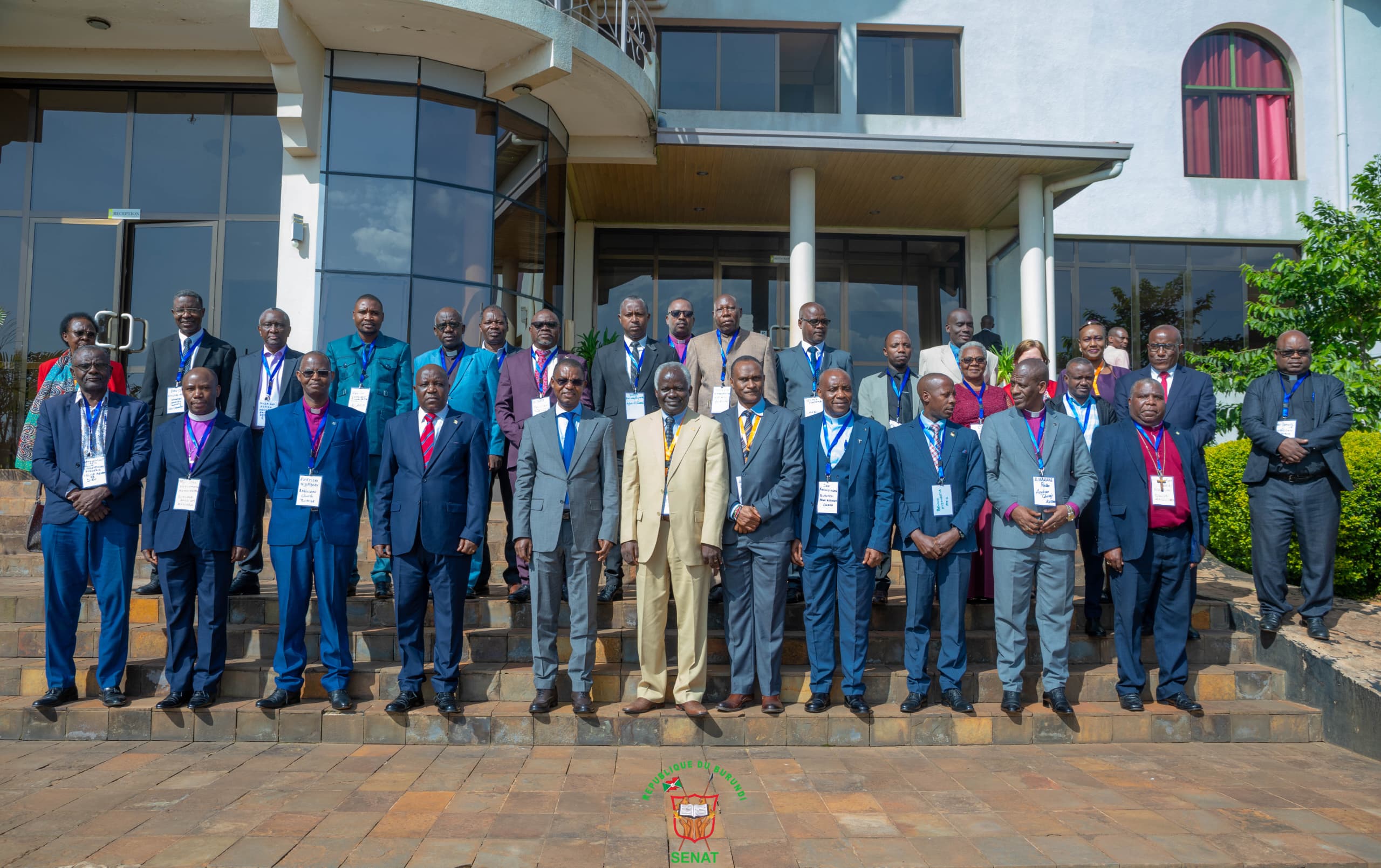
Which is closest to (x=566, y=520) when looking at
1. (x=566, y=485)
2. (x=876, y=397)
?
(x=566, y=485)

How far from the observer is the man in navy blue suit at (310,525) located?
208 inches

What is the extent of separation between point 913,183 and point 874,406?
6.48 m

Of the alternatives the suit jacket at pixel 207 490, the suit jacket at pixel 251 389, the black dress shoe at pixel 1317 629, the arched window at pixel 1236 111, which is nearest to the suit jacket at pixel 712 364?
the suit jacket at pixel 251 389

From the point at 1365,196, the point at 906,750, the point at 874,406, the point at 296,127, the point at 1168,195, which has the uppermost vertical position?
the point at 1168,195

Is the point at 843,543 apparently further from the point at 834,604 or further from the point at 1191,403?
the point at 1191,403

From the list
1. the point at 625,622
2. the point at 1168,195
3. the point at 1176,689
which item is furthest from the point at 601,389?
the point at 1168,195

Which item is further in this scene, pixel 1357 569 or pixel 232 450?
pixel 1357 569

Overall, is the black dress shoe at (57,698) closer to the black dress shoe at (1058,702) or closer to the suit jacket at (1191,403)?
the black dress shoe at (1058,702)

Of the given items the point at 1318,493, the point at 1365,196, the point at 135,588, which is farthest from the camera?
the point at 1365,196

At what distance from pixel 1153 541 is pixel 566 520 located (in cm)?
367

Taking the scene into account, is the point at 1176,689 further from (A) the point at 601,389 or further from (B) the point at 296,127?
(B) the point at 296,127

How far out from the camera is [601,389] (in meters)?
6.34

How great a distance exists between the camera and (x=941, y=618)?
18.0 feet

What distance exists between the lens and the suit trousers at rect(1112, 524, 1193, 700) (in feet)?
18.2
